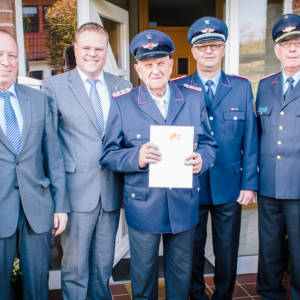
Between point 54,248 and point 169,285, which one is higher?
point 169,285

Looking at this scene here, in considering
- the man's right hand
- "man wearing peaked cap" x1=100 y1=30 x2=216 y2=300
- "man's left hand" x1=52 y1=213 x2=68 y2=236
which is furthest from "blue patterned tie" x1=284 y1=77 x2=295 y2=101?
"man's left hand" x1=52 y1=213 x2=68 y2=236

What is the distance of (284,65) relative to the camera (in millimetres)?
2469

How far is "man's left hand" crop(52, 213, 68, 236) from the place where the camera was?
2211mm

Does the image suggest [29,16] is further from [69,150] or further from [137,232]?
[137,232]

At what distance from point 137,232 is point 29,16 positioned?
199cm

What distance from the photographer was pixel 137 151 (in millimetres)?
2045

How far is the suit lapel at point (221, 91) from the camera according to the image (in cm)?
253

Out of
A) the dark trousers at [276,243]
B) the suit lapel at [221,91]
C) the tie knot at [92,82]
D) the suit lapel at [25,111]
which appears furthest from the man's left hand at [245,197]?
the suit lapel at [25,111]

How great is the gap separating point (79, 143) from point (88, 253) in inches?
28.3

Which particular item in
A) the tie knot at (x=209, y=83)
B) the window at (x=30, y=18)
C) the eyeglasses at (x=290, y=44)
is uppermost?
the window at (x=30, y=18)

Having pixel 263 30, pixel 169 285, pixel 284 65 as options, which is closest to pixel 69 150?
pixel 169 285

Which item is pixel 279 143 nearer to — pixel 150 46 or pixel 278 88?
pixel 278 88

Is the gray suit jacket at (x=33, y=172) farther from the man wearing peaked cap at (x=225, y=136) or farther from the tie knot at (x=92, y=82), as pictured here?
the man wearing peaked cap at (x=225, y=136)

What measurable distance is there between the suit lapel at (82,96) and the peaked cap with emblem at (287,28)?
51.4 inches
